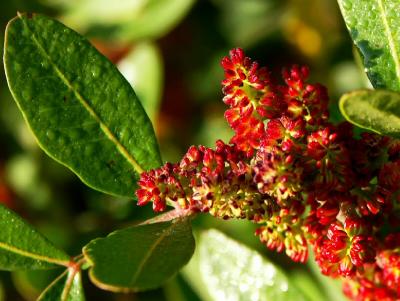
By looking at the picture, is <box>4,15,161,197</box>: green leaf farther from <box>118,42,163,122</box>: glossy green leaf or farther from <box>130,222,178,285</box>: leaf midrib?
<box>118,42,163,122</box>: glossy green leaf

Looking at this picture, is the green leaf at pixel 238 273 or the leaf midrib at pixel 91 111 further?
the green leaf at pixel 238 273

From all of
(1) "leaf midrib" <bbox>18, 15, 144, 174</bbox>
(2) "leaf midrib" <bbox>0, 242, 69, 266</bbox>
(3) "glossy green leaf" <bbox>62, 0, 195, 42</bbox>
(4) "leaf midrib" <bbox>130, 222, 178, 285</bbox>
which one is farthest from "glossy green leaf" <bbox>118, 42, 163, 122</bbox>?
(4) "leaf midrib" <bbox>130, 222, 178, 285</bbox>

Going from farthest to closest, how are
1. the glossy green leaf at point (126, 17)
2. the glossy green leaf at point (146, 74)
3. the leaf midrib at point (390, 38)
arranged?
1. the glossy green leaf at point (126, 17)
2. the glossy green leaf at point (146, 74)
3. the leaf midrib at point (390, 38)

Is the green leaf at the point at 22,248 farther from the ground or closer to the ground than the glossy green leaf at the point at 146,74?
farther from the ground

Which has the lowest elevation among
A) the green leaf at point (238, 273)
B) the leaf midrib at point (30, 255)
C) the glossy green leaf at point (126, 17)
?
the green leaf at point (238, 273)

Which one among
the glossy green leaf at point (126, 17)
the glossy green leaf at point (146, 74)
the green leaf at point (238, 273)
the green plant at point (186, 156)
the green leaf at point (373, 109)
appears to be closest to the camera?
the green leaf at point (373, 109)

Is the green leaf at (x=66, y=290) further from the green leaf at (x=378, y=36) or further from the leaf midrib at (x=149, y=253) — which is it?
the green leaf at (x=378, y=36)

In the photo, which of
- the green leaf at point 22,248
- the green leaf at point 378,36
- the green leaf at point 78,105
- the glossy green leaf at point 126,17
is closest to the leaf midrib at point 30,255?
the green leaf at point 22,248
